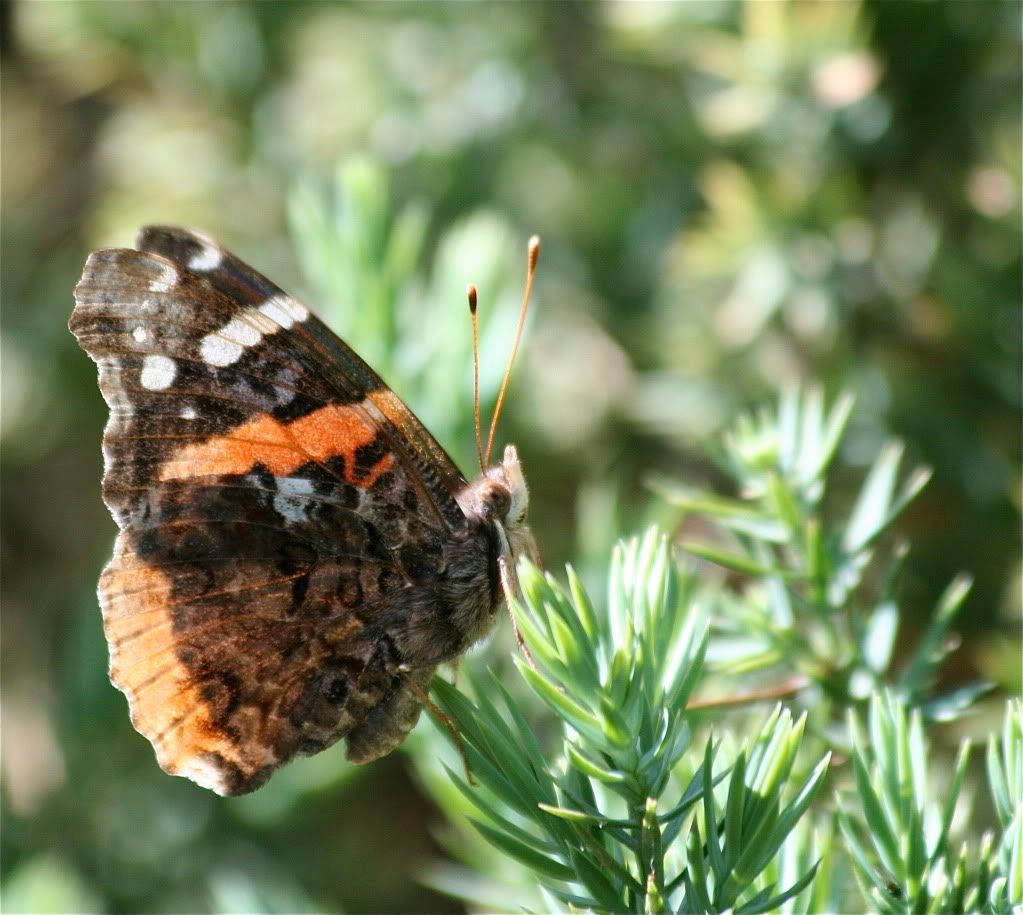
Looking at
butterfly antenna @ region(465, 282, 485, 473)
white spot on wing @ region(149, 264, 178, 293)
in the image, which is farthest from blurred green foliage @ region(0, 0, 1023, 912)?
white spot on wing @ region(149, 264, 178, 293)

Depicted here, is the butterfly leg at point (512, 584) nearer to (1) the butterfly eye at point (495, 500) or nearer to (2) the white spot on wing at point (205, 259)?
(1) the butterfly eye at point (495, 500)

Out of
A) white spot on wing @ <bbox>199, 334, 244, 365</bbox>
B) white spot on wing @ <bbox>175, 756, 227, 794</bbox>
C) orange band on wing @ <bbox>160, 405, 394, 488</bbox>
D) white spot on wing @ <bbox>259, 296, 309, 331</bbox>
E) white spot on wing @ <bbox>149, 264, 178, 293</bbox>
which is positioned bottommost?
white spot on wing @ <bbox>175, 756, 227, 794</bbox>

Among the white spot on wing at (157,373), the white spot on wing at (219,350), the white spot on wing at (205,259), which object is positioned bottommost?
the white spot on wing at (157,373)

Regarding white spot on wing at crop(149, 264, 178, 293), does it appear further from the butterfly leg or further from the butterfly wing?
the butterfly leg

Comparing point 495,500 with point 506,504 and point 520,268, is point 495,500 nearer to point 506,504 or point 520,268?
point 506,504

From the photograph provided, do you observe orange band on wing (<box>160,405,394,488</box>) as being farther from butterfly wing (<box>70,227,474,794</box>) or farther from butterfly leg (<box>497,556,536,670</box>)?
butterfly leg (<box>497,556,536,670</box>)

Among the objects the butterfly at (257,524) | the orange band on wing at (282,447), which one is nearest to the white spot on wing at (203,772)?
the butterfly at (257,524)

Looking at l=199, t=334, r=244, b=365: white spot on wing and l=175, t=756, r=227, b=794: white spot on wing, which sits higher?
l=199, t=334, r=244, b=365: white spot on wing

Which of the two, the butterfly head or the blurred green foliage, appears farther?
the blurred green foliage

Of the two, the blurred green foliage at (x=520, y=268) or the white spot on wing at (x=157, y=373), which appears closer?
the white spot on wing at (x=157, y=373)
